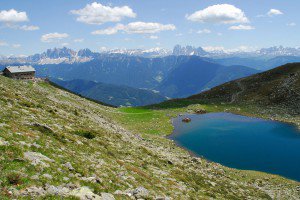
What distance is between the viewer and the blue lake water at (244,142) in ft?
178

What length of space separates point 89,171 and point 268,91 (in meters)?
112

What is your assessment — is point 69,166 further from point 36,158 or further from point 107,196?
point 107,196

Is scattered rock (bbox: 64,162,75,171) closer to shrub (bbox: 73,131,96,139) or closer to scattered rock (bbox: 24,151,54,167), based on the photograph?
scattered rock (bbox: 24,151,54,167)

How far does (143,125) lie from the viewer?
79812 mm

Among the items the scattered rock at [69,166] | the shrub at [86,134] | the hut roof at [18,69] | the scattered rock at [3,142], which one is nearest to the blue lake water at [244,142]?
the shrub at [86,134]

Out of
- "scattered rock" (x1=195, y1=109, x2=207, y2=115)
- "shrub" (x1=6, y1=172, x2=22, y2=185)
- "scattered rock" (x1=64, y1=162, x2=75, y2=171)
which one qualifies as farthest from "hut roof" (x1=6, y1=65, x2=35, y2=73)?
"shrub" (x1=6, y1=172, x2=22, y2=185)

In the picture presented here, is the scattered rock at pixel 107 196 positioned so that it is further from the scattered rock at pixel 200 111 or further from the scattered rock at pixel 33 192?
the scattered rock at pixel 200 111

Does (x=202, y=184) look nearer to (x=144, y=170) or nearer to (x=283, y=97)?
(x=144, y=170)

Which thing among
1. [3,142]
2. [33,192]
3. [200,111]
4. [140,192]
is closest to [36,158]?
[3,142]

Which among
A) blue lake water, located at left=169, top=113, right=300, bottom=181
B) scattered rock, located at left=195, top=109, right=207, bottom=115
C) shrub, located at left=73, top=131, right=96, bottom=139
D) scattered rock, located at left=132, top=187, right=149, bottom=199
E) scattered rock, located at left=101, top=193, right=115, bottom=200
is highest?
shrub, located at left=73, top=131, right=96, bottom=139

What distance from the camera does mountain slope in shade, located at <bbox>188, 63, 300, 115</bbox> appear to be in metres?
110

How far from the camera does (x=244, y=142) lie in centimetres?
6844

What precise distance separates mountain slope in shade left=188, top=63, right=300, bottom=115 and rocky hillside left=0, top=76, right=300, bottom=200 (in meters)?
68.8

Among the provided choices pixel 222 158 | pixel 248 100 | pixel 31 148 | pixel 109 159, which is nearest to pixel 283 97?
pixel 248 100
